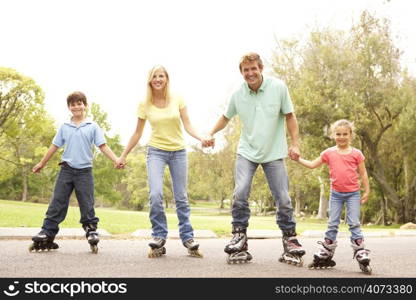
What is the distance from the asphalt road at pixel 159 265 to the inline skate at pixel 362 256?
7 cm

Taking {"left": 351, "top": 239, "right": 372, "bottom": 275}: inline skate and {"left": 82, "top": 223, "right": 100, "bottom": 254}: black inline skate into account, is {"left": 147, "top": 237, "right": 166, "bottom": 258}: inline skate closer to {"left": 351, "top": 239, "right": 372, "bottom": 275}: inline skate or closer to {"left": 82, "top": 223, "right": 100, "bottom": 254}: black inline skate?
{"left": 82, "top": 223, "right": 100, "bottom": 254}: black inline skate

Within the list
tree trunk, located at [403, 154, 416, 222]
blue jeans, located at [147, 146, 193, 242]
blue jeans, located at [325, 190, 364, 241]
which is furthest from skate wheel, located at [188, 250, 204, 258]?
tree trunk, located at [403, 154, 416, 222]

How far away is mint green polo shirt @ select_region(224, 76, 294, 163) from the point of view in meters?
5.05

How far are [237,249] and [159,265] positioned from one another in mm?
793

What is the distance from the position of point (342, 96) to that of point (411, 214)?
7.49 meters

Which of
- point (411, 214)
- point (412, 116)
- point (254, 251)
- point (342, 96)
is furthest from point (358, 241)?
point (411, 214)

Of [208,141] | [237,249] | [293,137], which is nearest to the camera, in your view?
[237,249]

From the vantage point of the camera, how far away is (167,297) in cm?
324

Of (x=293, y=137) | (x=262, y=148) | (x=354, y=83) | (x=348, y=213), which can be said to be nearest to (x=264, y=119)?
(x=262, y=148)

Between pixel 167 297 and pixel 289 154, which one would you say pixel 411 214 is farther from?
pixel 167 297

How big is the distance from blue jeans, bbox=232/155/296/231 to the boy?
1.51 m

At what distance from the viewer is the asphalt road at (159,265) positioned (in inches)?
163

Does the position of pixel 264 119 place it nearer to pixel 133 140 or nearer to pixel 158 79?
pixel 158 79

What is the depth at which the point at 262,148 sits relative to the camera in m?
5.04
